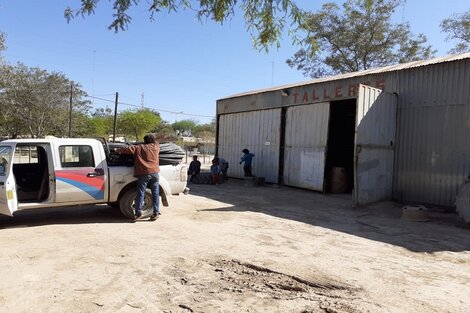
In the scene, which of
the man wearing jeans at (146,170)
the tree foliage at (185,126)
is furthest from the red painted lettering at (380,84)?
the tree foliage at (185,126)

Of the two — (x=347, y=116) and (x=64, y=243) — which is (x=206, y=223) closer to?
(x=64, y=243)

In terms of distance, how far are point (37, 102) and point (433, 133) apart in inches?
1292

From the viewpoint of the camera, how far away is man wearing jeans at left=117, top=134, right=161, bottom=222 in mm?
8000

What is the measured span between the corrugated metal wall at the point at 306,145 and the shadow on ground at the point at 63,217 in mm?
7661

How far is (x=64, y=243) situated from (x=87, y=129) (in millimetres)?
38116

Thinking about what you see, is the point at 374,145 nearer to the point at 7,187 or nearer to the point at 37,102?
the point at 7,187

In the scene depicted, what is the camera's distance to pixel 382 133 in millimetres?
11836

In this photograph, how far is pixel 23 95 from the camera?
33.6 metres

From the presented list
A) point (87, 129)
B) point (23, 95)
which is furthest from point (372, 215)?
point (87, 129)

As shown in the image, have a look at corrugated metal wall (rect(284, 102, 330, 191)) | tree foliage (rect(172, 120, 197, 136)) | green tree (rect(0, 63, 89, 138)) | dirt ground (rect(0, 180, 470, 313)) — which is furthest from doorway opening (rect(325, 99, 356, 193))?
tree foliage (rect(172, 120, 197, 136))

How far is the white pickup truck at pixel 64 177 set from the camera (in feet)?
23.7

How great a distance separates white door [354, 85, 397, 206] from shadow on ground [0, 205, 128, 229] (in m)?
6.50

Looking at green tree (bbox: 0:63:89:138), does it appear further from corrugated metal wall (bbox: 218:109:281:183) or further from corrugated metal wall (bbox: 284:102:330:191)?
corrugated metal wall (bbox: 284:102:330:191)

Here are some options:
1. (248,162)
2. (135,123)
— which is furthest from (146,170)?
(135,123)
